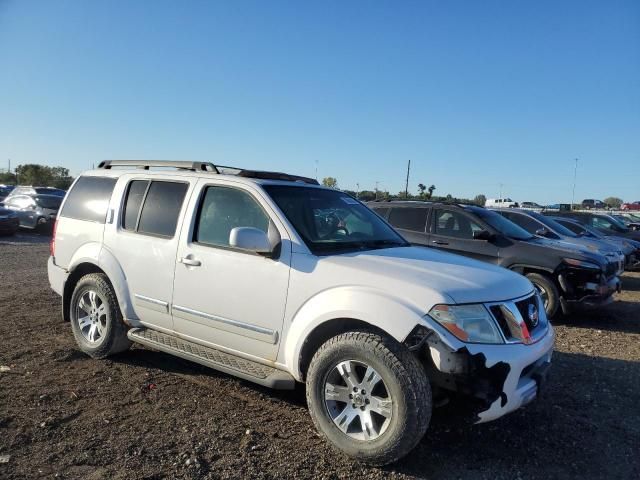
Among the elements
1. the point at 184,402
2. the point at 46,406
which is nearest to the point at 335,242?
the point at 184,402

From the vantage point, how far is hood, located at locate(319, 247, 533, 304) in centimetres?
326

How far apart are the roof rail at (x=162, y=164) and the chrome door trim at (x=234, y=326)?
50.4 inches

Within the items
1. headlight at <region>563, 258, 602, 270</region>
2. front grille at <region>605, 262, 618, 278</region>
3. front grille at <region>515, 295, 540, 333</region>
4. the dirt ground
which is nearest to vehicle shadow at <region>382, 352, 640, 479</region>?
the dirt ground

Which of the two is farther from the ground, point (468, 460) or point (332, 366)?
point (332, 366)

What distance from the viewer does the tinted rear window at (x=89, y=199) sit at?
207 inches

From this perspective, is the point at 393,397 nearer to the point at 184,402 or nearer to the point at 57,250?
the point at 184,402

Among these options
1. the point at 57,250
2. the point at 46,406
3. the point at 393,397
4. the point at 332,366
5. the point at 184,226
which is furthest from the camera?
the point at 57,250

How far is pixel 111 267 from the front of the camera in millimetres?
4918

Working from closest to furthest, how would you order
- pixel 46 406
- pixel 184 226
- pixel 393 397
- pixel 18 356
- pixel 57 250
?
pixel 393 397 → pixel 46 406 → pixel 184 226 → pixel 18 356 → pixel 57 250

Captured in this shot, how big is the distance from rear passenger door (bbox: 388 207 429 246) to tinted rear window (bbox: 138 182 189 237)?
17.0 ft

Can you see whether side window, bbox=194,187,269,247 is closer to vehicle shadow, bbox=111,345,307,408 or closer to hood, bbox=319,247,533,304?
hood, bbox=319,247,533,304

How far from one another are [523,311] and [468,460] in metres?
1.08

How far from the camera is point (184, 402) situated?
166 inches

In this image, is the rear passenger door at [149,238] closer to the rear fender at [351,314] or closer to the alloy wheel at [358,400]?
the rear fender at [351,314]
